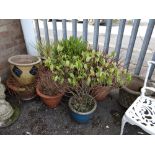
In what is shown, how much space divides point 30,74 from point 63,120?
2.26 feet

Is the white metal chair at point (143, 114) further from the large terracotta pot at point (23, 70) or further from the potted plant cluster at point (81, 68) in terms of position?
the large terracotta pot at point (23, 70)

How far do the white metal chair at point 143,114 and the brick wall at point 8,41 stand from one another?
5.42ft

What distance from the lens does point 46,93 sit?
2098 mm

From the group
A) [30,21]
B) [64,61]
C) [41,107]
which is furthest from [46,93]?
[30,21]

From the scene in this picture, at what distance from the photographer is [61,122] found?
6.78 feet

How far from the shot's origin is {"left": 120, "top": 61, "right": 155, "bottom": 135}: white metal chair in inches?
60.6

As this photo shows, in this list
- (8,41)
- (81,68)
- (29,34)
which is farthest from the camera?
(29,34)

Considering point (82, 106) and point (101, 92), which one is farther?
point (101, 92)

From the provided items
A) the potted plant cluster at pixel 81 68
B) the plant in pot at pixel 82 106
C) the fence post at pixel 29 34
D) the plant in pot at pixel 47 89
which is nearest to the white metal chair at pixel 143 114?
the potted plant cluster at pixel 81 68

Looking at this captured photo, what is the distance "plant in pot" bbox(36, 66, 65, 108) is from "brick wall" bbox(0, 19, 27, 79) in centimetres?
55

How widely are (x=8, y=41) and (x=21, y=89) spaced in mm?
660

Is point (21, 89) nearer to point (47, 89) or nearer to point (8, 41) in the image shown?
point (47, 89)

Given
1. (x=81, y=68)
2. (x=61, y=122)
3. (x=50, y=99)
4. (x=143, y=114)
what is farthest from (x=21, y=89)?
(x=143, y=114)

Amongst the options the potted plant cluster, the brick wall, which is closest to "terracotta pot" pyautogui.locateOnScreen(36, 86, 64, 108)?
the potted plant cluster
